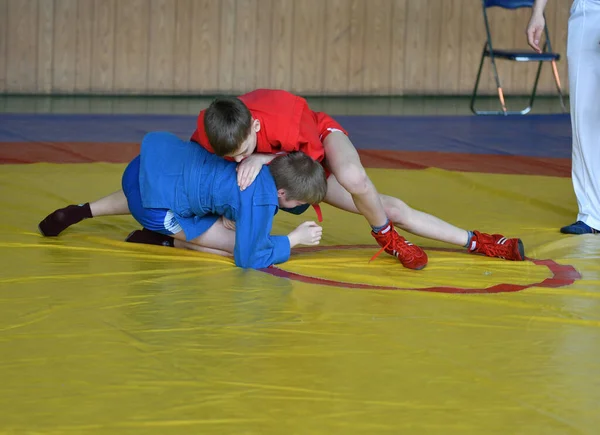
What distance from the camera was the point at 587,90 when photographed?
355cm

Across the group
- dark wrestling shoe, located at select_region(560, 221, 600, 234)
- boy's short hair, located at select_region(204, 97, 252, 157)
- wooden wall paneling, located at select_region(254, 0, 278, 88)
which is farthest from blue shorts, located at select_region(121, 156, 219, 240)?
wooden wall paneling, located at select_region(254, 0, 278, 88)

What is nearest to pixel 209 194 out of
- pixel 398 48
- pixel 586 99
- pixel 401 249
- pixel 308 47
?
pixel 401 249

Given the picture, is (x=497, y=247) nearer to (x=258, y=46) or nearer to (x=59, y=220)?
(x=59, y=220)

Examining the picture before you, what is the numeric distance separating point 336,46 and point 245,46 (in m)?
0.88

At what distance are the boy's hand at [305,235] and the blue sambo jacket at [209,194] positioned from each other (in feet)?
0.11

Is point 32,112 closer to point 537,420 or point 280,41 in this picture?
point 280,41

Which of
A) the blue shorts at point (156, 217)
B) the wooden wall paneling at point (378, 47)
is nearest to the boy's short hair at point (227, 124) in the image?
the blue shorts at point (156, 217)

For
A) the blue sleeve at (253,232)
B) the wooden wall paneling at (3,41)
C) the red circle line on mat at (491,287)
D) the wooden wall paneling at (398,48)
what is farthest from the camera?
the wooden wall paneling at (398,48)

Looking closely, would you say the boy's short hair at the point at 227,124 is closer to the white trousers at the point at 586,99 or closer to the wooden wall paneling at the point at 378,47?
the white trousers at the point at 586,99

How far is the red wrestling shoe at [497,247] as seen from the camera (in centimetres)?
296

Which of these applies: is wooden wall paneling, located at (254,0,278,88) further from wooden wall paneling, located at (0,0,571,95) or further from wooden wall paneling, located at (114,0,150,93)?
wooden wall paneling, located at (114,0,150,93)

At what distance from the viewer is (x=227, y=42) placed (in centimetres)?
872

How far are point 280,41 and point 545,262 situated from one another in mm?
6195

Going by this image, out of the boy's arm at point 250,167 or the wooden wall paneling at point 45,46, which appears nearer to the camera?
the boy's arm at point 250,167
